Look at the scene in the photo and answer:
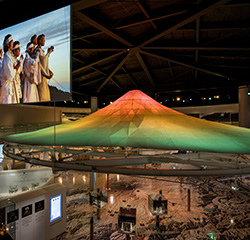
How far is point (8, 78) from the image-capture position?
7723 millimetres

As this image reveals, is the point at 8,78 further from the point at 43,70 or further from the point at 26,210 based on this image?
the point at 26,210

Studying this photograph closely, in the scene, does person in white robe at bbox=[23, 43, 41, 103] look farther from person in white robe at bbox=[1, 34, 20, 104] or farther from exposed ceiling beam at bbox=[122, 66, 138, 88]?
exposed ceiling beam at bbox=[122, 66, 138, 88]

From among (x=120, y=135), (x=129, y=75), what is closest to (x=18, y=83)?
(x=120, y=135)

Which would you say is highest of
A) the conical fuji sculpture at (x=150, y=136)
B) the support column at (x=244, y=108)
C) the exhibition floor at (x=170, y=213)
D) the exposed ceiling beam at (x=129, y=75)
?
the exposed ceiling beam at (x=129, y=75)

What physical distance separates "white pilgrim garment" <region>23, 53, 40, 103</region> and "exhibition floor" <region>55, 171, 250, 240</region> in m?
5.44

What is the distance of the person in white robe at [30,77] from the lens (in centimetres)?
675

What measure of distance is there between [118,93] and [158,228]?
48.2 feet

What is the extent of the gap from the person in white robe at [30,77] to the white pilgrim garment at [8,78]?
0.91 meters

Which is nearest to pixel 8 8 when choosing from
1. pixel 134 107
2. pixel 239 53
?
pixel 134 107

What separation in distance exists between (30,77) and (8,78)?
163cm

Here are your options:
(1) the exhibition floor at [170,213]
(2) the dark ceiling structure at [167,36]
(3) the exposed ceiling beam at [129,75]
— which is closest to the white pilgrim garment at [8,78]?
(2) the dark ceiling structure at [167,36]

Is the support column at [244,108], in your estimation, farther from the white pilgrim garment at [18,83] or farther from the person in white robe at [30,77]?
the white pilgrim garment at [18,83]

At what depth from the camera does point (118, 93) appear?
2023 centimetres

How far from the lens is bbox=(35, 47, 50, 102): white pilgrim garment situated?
21.2 feet
